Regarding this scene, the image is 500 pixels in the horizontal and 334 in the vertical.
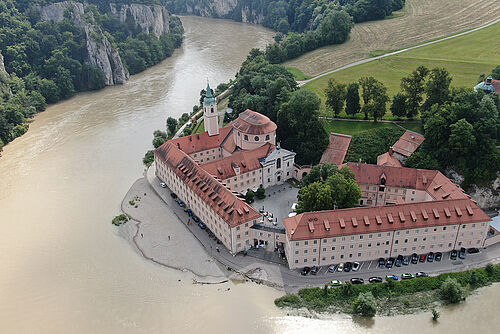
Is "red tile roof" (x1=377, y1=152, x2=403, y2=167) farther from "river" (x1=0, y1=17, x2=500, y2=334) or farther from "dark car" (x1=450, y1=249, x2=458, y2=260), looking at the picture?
"river" (x1=0, y1=17, x2=500, y2=334)

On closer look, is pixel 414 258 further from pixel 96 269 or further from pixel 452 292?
pixel 96 269

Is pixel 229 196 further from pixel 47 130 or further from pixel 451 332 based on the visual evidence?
pixel 47 130

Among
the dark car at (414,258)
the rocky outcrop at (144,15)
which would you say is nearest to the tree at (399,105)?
the dark car at (414,258)

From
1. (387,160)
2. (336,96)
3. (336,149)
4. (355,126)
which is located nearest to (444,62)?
(336,96)

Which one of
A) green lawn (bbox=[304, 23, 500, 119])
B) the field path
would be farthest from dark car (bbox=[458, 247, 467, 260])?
the field path

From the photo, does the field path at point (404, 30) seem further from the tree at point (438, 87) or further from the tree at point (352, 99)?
the tree at point (438, 87)
